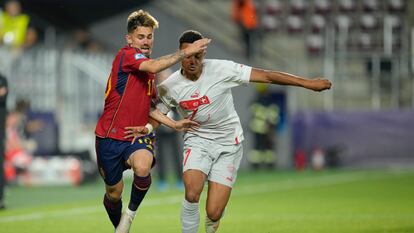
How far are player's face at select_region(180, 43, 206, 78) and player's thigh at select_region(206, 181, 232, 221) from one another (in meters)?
1.06

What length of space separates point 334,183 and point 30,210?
7.66 meters

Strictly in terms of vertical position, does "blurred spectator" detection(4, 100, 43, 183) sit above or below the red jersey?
below

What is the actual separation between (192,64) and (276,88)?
17.2m

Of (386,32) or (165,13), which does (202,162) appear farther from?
(386,32)

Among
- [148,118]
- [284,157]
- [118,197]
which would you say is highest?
[148,118]

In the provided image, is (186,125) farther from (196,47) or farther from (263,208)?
(263,208)

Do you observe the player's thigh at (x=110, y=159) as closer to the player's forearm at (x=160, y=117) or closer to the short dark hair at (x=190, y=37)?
the player's forearm at (x=160, y=117)

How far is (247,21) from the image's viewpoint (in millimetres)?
26594

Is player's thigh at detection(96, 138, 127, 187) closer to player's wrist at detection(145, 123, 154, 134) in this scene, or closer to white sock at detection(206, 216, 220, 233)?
player's wrist at detection(145, 123, 154, 134)

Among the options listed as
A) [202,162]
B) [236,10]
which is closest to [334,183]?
[236,10]

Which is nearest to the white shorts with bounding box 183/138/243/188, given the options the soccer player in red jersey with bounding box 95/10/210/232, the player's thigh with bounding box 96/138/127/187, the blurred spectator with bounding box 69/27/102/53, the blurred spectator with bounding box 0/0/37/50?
the soccer player in red jersey with bounding box 95/10/210/232

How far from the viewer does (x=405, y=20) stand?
94.2ft

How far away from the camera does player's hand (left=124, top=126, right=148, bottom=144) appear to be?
9453mm

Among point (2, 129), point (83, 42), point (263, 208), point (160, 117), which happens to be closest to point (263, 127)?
point (83, 42)
